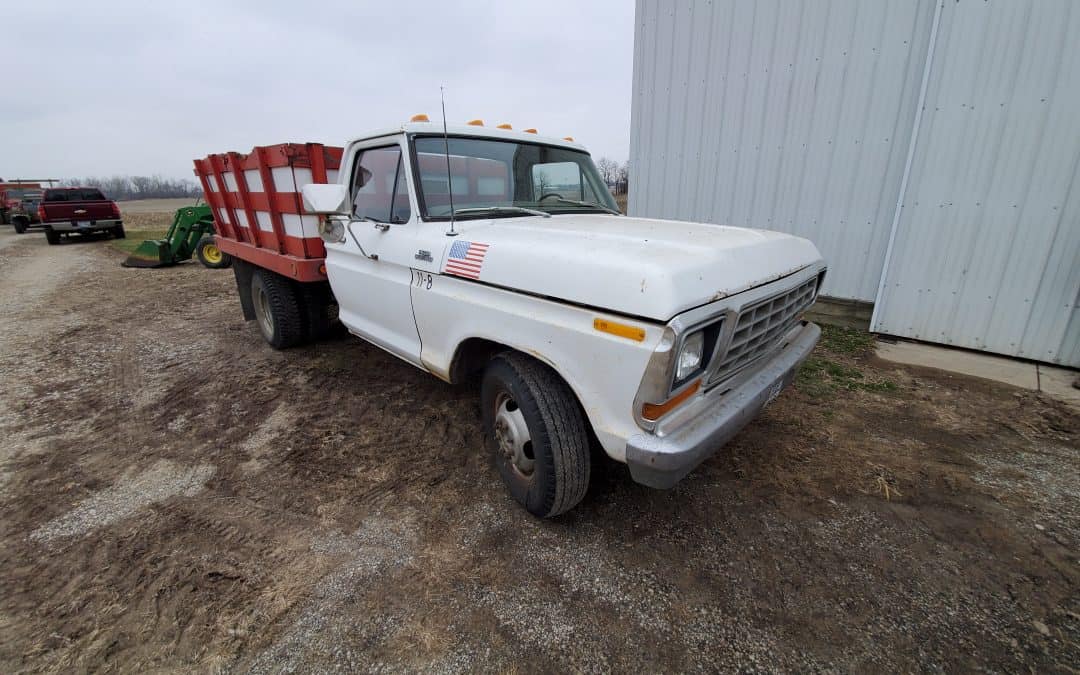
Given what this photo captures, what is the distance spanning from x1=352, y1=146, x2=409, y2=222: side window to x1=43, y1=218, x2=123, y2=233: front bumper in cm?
1850

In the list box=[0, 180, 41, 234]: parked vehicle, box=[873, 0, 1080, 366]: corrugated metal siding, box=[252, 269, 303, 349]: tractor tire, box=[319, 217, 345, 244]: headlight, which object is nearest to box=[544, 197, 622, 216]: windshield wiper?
box=[319, 217, 345, 244]: headlight

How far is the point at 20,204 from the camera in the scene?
67.7 ft

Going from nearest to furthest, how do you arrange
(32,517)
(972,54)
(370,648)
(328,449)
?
(370,648) < (32,517) < (328,449) < (972,54)

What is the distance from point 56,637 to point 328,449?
5.02ft

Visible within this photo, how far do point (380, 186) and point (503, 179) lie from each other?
882mm

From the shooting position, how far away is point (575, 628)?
1.98 m

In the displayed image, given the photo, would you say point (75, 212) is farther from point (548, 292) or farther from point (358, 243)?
point (548, 292)

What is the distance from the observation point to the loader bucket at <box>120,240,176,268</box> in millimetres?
10953

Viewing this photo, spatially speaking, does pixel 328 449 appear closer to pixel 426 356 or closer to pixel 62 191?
pixel 426 356

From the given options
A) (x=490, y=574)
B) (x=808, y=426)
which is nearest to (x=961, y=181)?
(x=808, y=426)

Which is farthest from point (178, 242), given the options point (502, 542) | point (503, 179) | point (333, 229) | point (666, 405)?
point (666, 405)

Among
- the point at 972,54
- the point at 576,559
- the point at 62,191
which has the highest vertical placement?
the point at 972,54

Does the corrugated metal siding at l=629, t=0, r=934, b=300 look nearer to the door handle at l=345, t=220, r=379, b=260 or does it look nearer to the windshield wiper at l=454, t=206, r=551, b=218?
the windshield wiper at l=454, t=206, r=551, b=218

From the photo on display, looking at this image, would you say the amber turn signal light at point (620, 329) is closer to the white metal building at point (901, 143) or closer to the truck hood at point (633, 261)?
the truck hood at point (633, 261)
